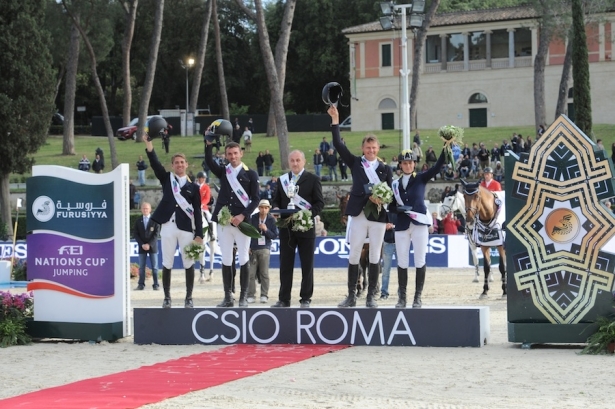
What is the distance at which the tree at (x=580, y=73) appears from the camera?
38.1 metres

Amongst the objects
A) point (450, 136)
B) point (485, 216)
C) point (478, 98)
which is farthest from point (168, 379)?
point (478, 98)

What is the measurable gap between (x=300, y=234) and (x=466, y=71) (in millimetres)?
57458

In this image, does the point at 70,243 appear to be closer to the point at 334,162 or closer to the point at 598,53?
the point at 334,162

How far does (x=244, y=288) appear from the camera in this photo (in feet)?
43.5

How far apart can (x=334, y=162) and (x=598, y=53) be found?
2953cm

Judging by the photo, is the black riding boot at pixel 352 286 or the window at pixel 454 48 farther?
the window at pixel 454 48

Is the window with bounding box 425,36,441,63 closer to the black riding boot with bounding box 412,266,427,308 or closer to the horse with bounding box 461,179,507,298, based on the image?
the horse with bounding box 461,179,507,298

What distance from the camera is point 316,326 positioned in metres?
11.9

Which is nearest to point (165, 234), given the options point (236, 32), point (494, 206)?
point (494, 206)

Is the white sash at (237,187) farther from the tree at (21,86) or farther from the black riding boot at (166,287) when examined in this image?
the tree at (21,86)

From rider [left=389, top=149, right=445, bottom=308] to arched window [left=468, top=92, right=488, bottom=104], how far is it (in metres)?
56.8

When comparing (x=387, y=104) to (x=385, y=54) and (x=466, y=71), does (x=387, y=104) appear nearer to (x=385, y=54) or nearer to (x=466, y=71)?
(x=385, y=54)

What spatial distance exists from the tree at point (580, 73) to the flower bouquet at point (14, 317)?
93.9 ft

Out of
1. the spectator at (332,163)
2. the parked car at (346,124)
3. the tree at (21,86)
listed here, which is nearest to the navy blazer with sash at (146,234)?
the tree at (21,86)
